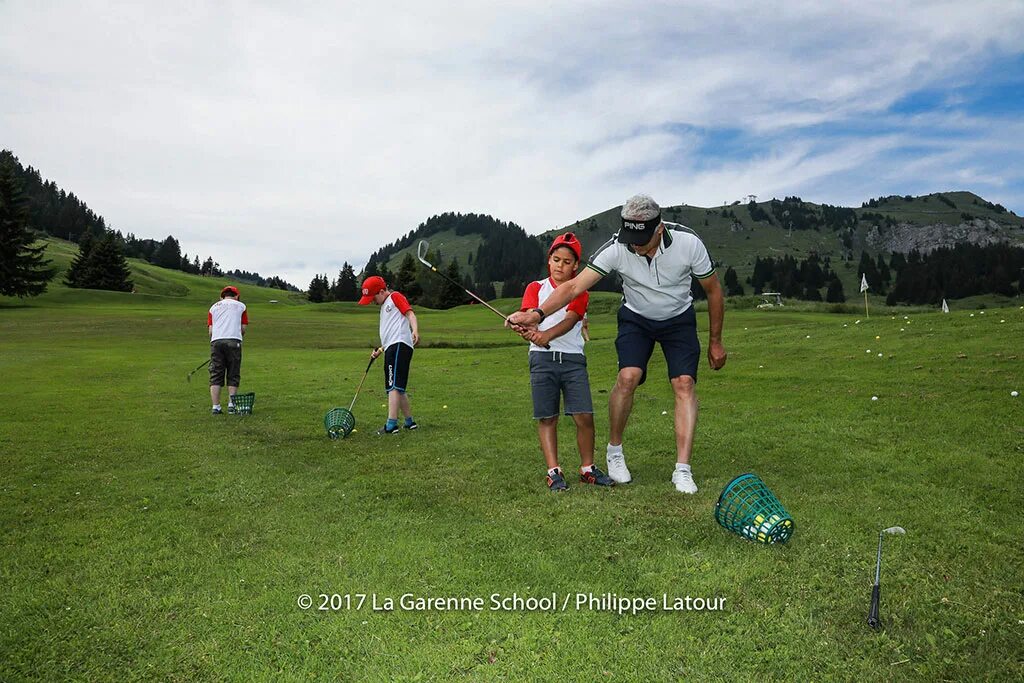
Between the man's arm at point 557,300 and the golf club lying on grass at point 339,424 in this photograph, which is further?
the golf club lying on grass at point 339,424

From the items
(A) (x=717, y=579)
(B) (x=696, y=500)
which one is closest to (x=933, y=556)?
(A) (x=717, y=579)

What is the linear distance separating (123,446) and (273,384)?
27.5 ft

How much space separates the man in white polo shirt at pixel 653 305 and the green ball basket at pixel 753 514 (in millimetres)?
1125

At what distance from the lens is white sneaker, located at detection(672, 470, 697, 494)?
6121 mm

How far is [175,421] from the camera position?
11.6 meters

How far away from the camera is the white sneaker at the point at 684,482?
6.12 metres

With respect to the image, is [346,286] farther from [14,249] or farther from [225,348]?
[225,348]

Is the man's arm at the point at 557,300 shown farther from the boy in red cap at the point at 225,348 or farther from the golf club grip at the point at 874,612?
the boy in red cap at the point at 225,348

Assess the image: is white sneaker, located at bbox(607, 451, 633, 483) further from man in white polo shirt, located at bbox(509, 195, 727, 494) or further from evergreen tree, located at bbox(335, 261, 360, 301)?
evergreen tree, located at bbox(335, 261, 360, 301)

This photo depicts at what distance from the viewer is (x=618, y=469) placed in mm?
6660

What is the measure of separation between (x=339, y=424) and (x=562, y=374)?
4.52 meters

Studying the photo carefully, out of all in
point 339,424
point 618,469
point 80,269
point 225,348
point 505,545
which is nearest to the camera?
point 505,545

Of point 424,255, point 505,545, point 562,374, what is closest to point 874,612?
point 505,545

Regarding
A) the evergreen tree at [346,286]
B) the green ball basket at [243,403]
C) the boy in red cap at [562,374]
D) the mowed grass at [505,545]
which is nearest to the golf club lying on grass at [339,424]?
the mowed grass at [505,545]
